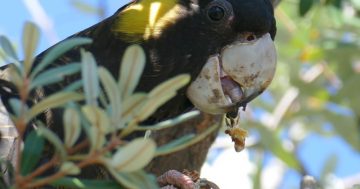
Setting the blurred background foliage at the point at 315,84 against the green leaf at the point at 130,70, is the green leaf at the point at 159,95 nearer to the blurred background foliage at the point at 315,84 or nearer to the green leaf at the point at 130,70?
the green leaf at the point at 130,70

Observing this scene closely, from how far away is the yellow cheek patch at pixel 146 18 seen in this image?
2.38 m

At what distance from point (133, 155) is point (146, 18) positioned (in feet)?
3.48

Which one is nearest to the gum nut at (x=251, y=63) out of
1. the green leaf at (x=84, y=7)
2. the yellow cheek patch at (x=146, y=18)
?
the yellow cheek patch at (x=146, y=18)

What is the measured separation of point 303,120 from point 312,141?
2.19ft

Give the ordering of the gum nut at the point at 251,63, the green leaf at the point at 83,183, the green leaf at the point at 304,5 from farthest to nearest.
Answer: the green leaf at the point at 304,5 → the gum nut at the point at 251,63 → the green leaf at the point at 83,183

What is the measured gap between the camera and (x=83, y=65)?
142 cm

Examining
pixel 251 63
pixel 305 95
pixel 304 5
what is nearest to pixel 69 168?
pixel 251 63

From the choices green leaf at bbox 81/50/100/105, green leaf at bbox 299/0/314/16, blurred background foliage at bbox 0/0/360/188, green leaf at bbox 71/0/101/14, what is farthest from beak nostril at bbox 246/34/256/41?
green leaf at bbox 71/0/101/14

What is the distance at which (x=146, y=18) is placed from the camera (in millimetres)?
2404

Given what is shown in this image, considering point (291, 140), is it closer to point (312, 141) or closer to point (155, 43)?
point (312, 141)

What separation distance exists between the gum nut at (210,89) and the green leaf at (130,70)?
36.6 inches

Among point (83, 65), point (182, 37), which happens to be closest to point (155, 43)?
point (182, 37)

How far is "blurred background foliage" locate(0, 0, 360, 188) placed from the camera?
3.54 meters

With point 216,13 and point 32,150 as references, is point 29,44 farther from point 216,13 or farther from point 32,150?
point 216,13
